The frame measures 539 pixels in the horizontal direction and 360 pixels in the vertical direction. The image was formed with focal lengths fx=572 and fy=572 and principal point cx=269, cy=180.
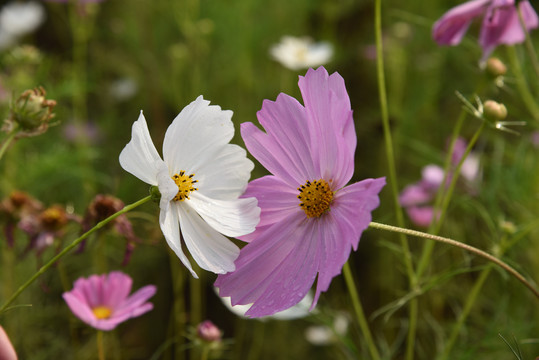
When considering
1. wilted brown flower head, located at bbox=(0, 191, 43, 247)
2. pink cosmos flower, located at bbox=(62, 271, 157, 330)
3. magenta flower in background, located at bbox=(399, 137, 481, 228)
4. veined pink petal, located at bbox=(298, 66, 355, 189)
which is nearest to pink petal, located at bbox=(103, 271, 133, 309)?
pink cosmos flower, located at bbox=(62, 271, 157, 330)

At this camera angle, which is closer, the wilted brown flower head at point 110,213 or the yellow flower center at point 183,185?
the yellow flower center at point 183,185

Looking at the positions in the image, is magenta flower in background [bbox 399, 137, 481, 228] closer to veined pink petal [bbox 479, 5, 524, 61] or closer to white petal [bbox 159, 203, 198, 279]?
veined pink petal [bbox 479, 5, 524, 61]

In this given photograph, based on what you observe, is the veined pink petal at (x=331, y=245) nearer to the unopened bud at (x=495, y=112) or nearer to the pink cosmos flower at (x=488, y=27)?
the unopened bud at (x=495, y=112)

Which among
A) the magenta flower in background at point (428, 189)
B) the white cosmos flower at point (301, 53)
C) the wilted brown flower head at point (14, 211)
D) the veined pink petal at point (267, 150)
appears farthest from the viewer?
the white cosmos flower at point (301, 53)

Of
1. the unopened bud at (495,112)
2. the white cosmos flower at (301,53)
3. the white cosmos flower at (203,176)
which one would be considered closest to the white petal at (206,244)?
the white cosmos flower at (203,176)

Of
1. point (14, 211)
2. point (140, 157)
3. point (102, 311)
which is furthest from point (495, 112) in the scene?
point (14, 211)

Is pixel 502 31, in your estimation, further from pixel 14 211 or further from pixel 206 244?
pixel 14 211
